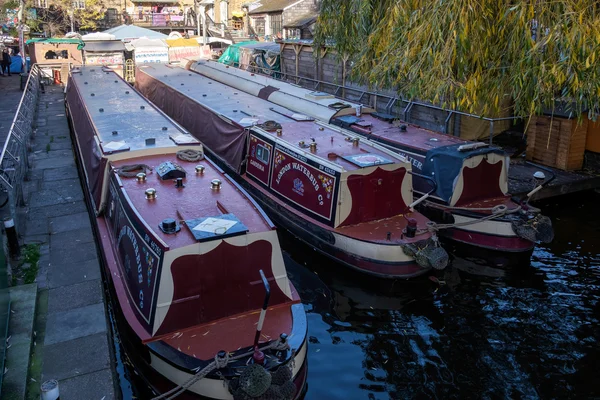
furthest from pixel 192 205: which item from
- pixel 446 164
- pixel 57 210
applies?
pixel 446 164

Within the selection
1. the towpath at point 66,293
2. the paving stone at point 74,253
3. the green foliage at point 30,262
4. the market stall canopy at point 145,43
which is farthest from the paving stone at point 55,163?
the market stall canopy at point 145,43

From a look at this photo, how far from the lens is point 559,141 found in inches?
635

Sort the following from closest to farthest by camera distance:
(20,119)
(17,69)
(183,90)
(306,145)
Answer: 1. (306,145)
2. (20,119)
3. (183,90)
4. (17,69)

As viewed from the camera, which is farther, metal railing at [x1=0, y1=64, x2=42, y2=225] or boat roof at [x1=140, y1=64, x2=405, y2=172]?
boat roof at [x1=140, y1=64, x2=405, y2=172]

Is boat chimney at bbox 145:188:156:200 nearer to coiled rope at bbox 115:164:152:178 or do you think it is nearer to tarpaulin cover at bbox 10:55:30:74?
coiled rope at bbox 115:164:152:178

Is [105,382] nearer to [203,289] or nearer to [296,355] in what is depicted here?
[203,289]

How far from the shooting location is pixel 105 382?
6.48m

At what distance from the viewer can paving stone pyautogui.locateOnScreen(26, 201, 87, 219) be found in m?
11.6

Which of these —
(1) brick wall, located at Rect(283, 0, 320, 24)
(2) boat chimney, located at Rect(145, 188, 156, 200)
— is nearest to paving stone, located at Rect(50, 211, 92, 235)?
(2) boat chimney, located at Rect(145, 188, 156, 200)

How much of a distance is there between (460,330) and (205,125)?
1026cm

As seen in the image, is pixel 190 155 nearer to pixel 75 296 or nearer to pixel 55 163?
pixel 75 296

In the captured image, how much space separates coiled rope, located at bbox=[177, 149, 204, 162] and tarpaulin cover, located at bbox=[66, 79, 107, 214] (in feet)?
4.89

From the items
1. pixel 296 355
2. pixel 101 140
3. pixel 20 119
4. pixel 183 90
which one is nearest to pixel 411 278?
pixel 296 355

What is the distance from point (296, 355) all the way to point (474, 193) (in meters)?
7.46
